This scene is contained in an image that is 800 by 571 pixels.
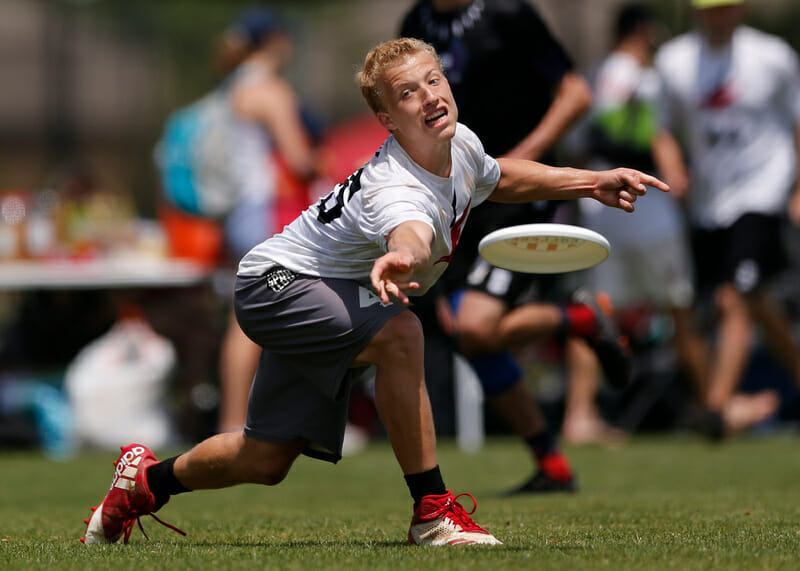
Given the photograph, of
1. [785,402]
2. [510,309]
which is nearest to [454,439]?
[785,402]

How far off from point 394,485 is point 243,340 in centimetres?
178

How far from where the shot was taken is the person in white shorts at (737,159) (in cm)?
732

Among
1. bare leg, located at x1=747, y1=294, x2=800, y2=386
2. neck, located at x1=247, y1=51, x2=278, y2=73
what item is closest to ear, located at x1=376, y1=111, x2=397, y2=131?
bare leg, located at x1=747, y1=294, x2=800, y2=386

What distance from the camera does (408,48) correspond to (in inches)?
133

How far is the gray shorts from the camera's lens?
3303 mm

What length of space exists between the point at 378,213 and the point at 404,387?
465 mm

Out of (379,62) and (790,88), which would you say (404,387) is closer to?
(379,62)

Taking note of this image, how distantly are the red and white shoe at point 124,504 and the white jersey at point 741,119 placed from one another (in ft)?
15.7

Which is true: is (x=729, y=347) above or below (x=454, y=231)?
below

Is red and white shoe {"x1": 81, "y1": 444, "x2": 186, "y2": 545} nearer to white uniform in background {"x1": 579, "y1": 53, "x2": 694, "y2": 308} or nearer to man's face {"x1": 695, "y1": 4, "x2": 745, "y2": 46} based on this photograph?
white uniform in background {"x1": 579, "y1": 53, "x2": 694, "y2": 308}

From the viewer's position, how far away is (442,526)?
3307 millimetres

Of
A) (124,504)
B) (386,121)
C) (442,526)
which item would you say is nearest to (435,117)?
(386,121)

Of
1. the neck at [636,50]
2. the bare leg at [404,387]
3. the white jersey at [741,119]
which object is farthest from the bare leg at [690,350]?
the bare leg at [404,387]

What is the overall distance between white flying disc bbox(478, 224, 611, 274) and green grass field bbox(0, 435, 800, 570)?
0.75 m
